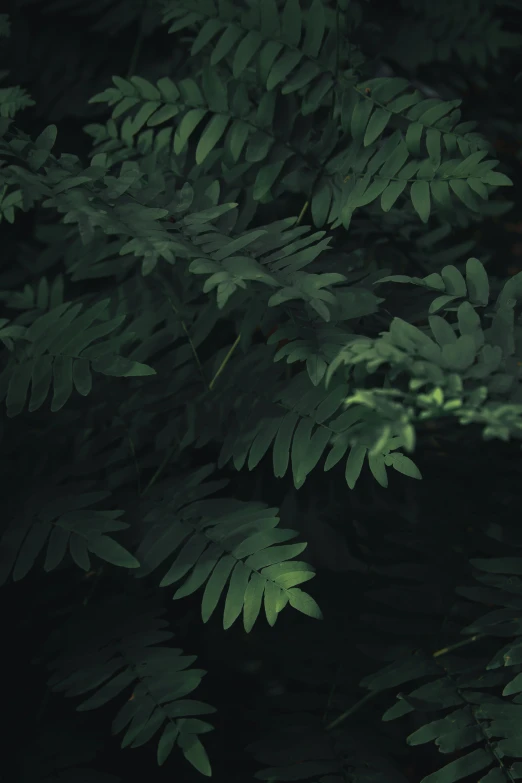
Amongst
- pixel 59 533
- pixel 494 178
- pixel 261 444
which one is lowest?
pixel 59 533

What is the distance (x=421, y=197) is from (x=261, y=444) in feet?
1.36

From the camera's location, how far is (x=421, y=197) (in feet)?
3.56

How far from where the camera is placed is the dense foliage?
0.97 meters

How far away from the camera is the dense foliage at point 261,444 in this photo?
97 centimetres

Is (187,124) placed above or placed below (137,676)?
above

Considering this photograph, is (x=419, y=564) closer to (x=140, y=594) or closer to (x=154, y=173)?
(x=140, y=594)

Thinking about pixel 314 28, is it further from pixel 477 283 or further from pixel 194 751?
pixel 194 751

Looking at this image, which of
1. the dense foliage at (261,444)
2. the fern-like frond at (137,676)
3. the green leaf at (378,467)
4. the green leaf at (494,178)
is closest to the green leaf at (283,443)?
the dense foliage at (261,444)

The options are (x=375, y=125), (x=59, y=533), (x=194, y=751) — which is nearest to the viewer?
(x=194, y=751)

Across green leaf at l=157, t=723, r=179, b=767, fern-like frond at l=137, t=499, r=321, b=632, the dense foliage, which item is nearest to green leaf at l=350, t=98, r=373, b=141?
the dense foliage

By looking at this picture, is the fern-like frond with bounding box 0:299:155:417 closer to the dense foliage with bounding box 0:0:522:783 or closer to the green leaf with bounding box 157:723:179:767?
the dense foliage with bounding box 0:0:522:783

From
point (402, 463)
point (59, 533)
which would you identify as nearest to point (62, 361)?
point (59, 533)

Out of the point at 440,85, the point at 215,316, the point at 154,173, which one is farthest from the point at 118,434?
the point at 440,85

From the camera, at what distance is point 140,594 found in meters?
1.17
